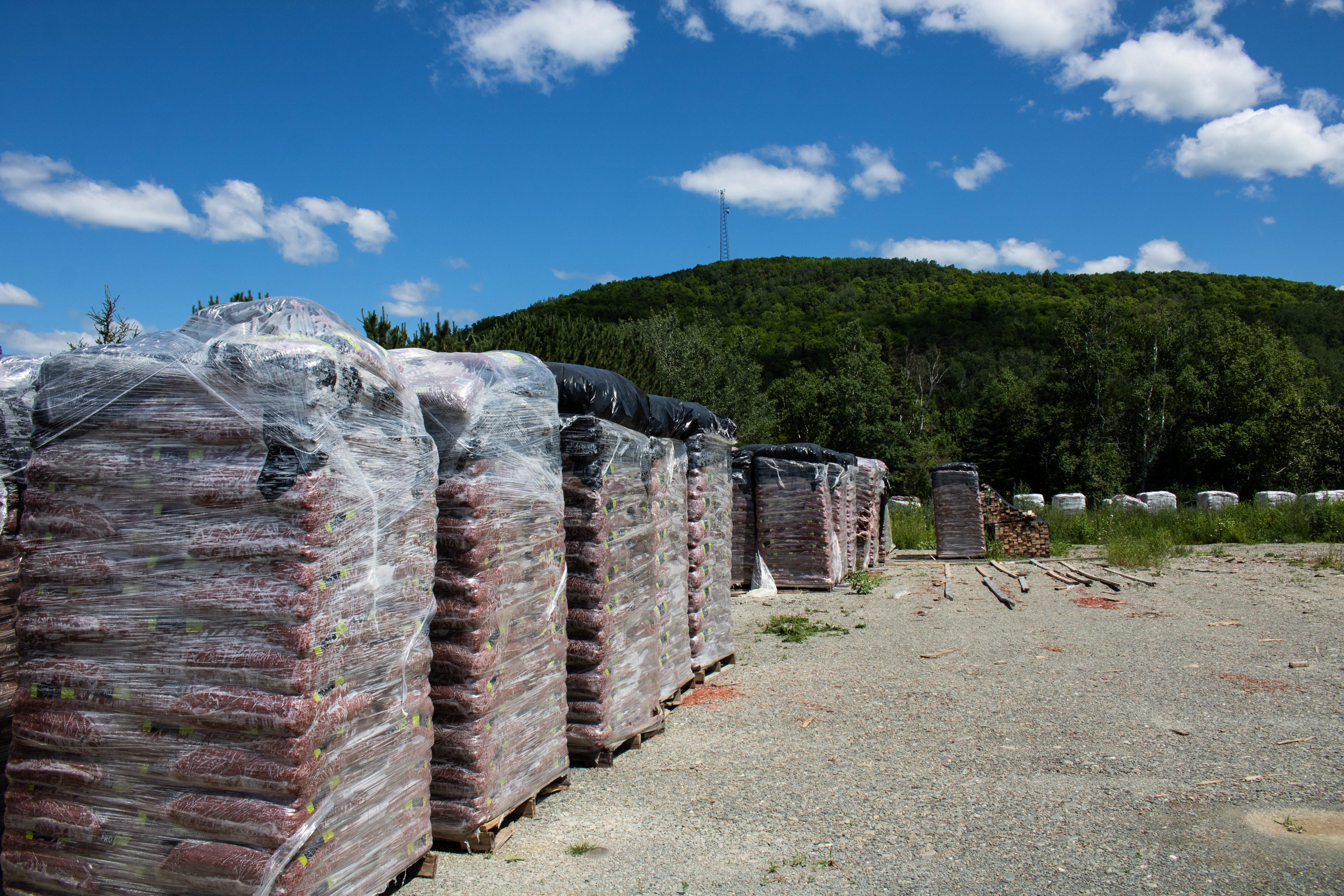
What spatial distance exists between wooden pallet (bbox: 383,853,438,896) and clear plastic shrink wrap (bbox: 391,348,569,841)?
8.8 inches

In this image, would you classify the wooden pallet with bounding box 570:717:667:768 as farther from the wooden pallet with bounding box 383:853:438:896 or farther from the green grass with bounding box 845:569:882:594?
the green grass with bounding box 845:569:882:594

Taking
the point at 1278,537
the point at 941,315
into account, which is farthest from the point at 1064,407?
the point at 941,315

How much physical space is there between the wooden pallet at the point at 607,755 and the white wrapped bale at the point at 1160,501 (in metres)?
21.4

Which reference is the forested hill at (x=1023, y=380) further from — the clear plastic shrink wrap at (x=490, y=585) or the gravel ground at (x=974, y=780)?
the clear plastic shrink wrap at (x=490, y=585)

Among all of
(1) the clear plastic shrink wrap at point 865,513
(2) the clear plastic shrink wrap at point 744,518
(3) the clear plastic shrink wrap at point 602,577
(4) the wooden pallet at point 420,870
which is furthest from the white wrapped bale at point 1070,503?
(4) the wooden pallet at point 420,870

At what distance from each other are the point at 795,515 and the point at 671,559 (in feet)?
21.4

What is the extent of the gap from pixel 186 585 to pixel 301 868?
96 centimetres

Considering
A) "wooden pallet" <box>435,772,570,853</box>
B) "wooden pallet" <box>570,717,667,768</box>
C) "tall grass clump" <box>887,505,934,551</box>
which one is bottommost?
"tall grass clump" <box>887,505,934,551</box>

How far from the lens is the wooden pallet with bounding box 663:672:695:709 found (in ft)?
19.4

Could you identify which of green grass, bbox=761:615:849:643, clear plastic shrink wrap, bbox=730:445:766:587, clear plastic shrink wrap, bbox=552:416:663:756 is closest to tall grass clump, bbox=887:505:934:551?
clear plastic shrink wrap, bbox=730:445:766:587

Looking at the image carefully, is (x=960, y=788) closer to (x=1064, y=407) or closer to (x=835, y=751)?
(x=835, y=751)

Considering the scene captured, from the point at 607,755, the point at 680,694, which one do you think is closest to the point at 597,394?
the point at 607,755

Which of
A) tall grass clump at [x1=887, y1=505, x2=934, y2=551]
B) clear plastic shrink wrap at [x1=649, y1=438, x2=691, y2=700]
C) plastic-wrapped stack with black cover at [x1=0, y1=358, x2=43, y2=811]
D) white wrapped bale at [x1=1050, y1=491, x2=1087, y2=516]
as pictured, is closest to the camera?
plastic-wrapped stack with black cover at [x1=0, y1=358, x2=43, y2=811]

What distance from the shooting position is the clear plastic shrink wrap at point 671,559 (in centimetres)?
543
